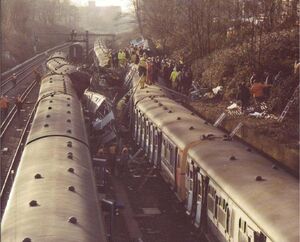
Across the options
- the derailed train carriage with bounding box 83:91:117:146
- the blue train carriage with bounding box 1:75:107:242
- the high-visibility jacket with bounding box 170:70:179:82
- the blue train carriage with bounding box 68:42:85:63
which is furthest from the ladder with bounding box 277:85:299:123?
the blue train carriage with bounding box 68:42:85:63

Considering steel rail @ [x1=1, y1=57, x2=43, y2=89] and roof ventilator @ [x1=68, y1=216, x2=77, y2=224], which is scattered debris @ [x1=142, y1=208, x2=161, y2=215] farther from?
steel rail @ [x1=1, y1=57, x2=43, y2=89]

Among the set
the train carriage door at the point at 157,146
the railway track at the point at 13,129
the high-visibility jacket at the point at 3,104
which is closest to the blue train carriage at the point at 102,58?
the railway track at the point at 13,129

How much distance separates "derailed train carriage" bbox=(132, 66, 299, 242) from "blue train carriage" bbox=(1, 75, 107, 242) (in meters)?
2.70

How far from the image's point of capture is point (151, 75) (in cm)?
2731

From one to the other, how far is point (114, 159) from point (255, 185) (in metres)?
9.70

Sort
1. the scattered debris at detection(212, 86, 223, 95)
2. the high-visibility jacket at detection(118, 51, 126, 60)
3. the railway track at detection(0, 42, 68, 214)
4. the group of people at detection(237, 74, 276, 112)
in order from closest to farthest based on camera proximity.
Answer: the railway track at detection(0, 42, 68, 214)
the group of people at detection(237, 74, 276, 112)
the scattered debris at detection(212, 86, 223, 95)
the high-visibility jacket at detection(118, 51, 126, 60)

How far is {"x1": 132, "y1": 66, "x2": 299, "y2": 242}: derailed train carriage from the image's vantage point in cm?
906

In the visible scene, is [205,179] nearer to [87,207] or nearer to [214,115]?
[87,207]

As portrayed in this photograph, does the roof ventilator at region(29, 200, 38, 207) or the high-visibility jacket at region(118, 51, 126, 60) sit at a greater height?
the roof ventilator at region(29, 200, 38, 207)

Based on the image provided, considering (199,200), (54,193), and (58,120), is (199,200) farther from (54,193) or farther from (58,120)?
(58,120)

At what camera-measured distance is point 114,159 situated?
63.8 ft

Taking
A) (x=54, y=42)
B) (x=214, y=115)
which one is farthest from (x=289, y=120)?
(x=54, y=42)

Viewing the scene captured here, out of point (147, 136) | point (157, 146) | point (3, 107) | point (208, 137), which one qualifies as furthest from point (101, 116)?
point (208, 137)

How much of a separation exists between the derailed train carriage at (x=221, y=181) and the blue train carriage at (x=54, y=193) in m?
2.70
